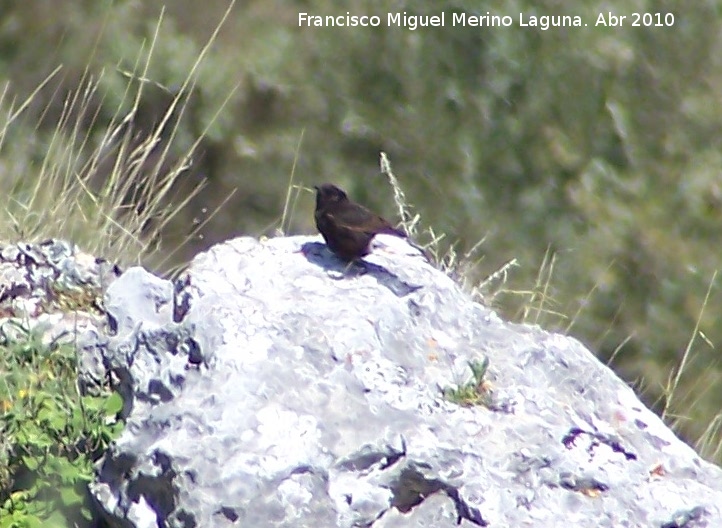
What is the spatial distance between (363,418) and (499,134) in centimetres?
473

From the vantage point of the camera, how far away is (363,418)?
276 centimetres

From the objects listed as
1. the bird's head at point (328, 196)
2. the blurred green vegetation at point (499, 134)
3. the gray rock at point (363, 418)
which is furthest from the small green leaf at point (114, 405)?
the blurred green vegetation at point (499, 134)

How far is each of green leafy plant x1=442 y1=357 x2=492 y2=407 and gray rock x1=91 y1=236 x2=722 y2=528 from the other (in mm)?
15

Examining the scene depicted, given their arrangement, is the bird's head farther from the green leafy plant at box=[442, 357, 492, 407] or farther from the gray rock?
the green leafy plant at box=[442, 357, 492, 407]

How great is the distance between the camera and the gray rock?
265cm

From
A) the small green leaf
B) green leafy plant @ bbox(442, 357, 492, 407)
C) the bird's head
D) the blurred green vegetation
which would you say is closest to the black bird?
the bird's head

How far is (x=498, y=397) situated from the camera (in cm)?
295

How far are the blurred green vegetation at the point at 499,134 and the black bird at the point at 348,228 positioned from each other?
231 centimetres

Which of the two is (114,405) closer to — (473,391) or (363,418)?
(363,418)

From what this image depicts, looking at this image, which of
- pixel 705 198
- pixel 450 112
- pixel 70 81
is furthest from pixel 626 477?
pixel 70 81

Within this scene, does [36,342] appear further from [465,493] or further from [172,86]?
[172,86]

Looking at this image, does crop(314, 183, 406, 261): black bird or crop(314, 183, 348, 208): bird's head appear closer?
crop(314, 183, 406, 261): black bird

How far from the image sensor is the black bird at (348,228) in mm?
3311

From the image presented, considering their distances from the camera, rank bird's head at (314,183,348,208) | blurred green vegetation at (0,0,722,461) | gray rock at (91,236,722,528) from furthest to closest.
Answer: blurred green vegetation at (0,0,722,461)
bird's head at (314,183,348,208)
gray rock at (91,236,722,528)
